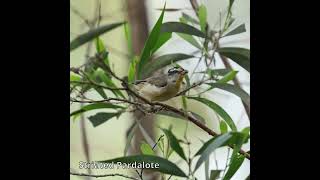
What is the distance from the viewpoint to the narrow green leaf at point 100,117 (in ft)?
3.57

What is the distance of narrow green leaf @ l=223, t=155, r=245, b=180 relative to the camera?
981mm

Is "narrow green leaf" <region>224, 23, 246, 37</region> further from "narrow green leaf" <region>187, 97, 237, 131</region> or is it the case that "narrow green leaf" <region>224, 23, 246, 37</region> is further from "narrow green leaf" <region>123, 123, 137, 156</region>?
"narrow green leaf" <region>123, 123, 137, 156</region>

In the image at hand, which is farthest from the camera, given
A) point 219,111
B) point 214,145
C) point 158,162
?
point 219,111

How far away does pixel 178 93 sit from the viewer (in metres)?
1.13

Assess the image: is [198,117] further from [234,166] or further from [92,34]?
[92,34]

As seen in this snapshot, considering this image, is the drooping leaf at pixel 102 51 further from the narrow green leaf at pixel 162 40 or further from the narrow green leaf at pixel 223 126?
the narrow green leaf at pixel 223 126

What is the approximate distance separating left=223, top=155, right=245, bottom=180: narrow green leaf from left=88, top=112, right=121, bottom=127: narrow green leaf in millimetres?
274

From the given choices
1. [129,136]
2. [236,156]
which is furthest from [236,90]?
[129,136]

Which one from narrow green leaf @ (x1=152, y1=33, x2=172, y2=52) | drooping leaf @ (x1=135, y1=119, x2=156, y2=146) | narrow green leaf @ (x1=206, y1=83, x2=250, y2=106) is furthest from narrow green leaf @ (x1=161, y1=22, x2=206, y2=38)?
drooping leaf @ (x1=135, y1=119, x2=156, y2=146)

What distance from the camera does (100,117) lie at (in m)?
1.09

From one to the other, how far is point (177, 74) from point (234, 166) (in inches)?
10.2

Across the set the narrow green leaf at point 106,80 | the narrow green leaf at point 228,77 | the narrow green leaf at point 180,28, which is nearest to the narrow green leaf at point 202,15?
the narrow green leaf at point 180,28
